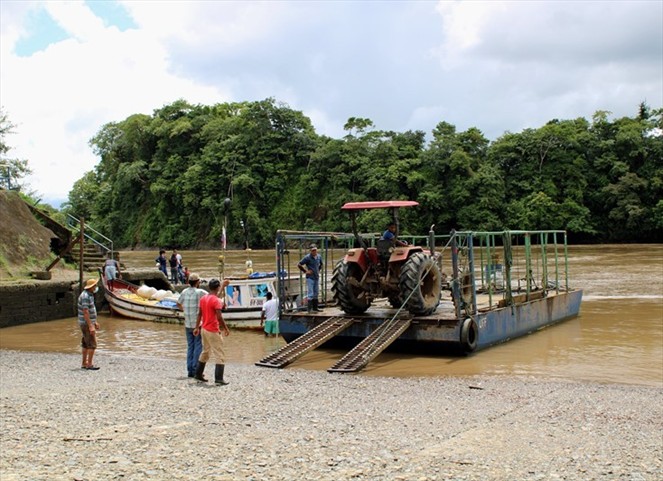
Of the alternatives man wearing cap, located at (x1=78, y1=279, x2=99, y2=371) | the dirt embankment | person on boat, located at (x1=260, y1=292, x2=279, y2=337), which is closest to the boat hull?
the dirt embankment

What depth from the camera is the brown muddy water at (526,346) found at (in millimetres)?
13984

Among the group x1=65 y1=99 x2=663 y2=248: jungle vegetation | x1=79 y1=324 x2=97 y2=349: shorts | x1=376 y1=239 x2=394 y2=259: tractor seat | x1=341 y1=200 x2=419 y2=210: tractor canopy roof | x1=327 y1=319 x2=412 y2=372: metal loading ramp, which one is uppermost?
x1=65 y1=99 x2=663 y2=248: jungle vegetation

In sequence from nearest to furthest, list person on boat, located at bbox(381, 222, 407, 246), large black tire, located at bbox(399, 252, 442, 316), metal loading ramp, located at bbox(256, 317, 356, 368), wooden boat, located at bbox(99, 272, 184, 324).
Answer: metal loading ramp, located at bbox(256, 317, 356, 368), large black tire, located at bbox(399, 252, 442, 316), person on boat, located at bbox(381, 222, 407, 246), wooden boat, located at bbox(99, 272, 184, 324)

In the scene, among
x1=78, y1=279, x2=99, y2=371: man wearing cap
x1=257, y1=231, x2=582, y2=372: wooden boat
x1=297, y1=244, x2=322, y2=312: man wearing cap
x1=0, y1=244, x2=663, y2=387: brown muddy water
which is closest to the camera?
x1=78, y1=279, x2=99, y2=371: man wearing cap

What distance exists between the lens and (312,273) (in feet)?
54.5

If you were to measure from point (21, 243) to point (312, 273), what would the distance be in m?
15.1

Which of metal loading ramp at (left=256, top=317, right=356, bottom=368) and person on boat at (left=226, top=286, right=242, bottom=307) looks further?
person on boat at (left=226, top=286, right=242, bottom=307)

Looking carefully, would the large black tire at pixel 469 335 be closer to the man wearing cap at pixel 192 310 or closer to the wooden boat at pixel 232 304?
the wooden boat at pixel 232 304

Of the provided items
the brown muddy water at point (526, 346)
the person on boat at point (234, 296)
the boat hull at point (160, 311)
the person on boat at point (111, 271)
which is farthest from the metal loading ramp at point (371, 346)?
the person on boat at point (111, 271)

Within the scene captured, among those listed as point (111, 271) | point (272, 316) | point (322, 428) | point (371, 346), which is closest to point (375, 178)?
point (111, 271)

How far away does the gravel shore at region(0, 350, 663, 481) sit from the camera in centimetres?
692

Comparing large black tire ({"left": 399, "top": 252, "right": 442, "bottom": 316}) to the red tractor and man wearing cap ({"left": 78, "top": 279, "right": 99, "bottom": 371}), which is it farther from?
man wearing cap ({"left": 78, "top": 279, "right": 99, "bottom": 371})

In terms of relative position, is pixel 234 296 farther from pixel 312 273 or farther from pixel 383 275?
pixel 383 275

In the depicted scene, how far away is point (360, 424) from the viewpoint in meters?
8.83
